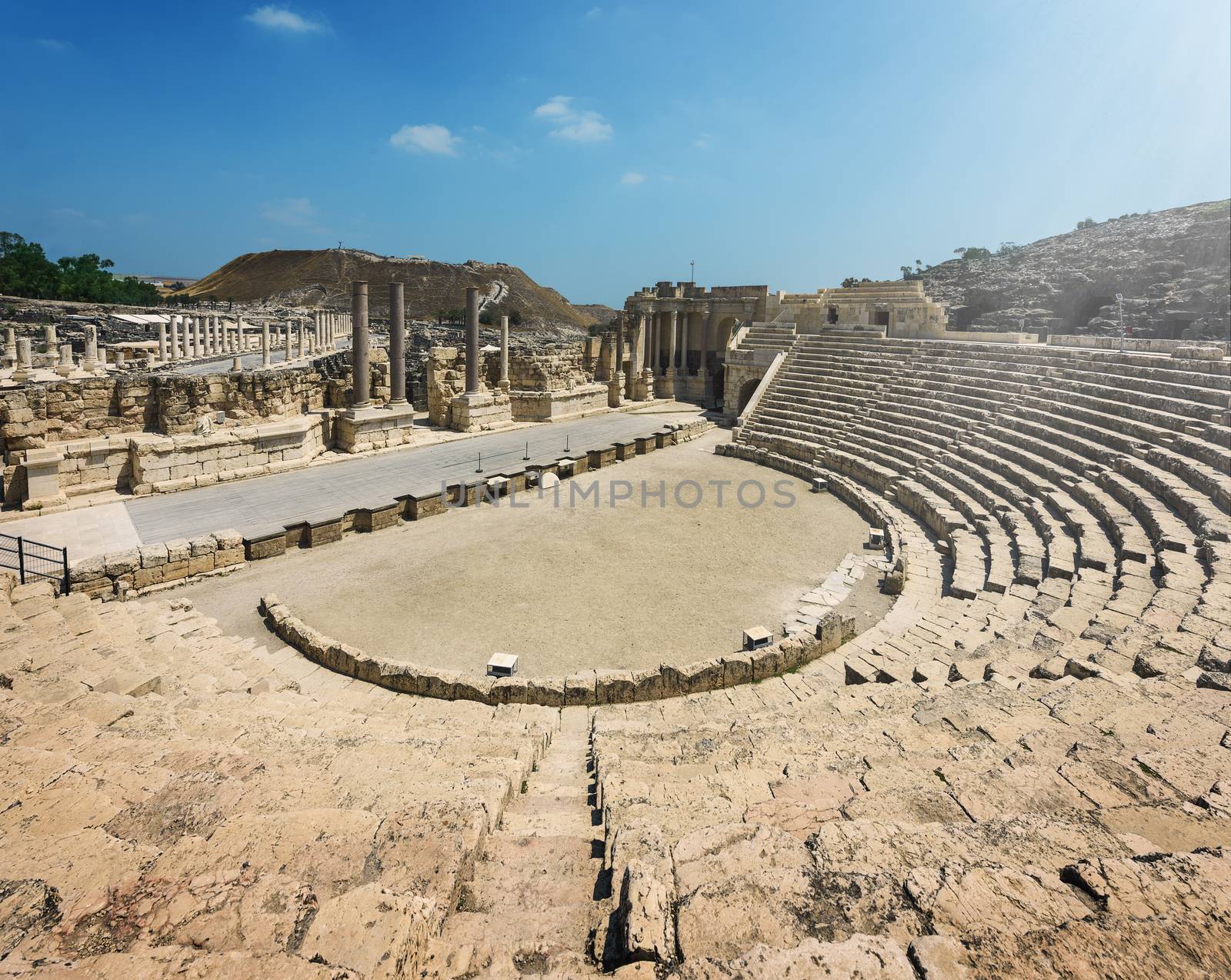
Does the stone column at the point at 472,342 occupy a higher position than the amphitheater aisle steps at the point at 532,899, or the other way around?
the stone column at the point at 472,342

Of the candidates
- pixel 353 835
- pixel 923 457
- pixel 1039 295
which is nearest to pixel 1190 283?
pixel 1039 295

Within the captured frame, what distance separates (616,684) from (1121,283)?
5617 centimetres

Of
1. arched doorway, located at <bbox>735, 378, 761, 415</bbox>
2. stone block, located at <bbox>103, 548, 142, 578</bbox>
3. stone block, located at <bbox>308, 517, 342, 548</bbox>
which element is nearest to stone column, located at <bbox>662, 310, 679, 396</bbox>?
arched doorway, located at <bbox>735, 378, 761, 415</bbox>

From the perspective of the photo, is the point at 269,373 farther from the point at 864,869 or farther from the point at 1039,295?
the point at 1039,295

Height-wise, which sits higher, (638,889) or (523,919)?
(638,889)

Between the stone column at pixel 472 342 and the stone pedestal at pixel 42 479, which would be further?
the stone column at pixel 472 342

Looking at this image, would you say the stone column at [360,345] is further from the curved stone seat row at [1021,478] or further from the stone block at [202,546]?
the curved stone seat row at [1021,478]

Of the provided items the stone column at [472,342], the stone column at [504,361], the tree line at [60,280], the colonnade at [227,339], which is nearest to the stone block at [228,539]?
the stone column at [472,342]

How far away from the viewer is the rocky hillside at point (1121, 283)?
40.6m

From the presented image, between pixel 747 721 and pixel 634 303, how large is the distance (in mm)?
30227

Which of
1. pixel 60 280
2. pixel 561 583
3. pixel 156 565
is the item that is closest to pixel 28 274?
pixel 60 280

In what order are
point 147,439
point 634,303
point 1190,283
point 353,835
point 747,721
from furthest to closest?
point 1190,283
point 634,303
point 147,439
point 747,721
point 353,835

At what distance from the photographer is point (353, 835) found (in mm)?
3350

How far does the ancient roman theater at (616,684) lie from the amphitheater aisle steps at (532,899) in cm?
3
